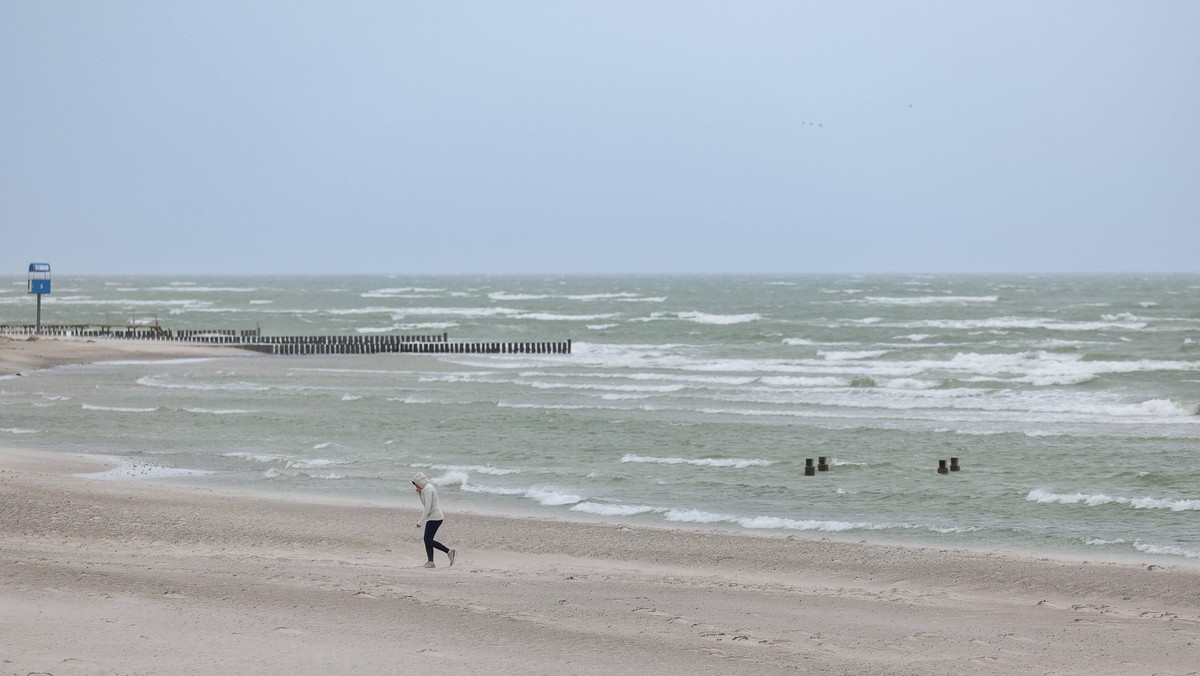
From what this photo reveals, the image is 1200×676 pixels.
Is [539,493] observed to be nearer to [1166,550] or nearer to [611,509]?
[611,509]

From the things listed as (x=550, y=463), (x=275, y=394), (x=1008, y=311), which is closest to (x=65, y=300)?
(x=1008, y=311)

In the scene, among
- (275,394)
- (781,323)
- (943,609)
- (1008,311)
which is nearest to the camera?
(943,609)

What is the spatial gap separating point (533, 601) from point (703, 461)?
1210cm

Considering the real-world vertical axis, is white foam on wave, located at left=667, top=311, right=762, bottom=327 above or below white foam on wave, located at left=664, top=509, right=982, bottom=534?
above

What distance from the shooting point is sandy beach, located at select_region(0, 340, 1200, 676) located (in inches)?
456

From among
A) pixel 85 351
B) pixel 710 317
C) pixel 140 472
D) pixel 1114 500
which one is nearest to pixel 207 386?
pixel 85 351

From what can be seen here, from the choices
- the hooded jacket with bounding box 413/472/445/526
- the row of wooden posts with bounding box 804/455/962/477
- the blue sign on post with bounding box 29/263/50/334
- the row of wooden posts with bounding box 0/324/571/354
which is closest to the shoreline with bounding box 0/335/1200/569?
the row of wooden posts with bounding box 0/324/571/354

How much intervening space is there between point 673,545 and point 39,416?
22.2 m

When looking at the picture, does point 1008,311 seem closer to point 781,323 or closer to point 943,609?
point 781,323

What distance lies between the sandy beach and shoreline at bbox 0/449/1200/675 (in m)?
0.04

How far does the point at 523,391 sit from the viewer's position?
40719mm

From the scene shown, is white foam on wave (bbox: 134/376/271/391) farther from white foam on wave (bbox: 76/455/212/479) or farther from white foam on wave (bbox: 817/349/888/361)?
white foam on wave (bbox: 817/349/888/361)

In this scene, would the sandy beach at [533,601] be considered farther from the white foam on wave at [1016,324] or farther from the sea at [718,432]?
the white foam on wave at [1016,324]

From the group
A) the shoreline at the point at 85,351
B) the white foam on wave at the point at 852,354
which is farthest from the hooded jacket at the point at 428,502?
the white foam on wave at the point at 852,354
